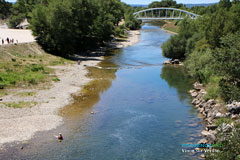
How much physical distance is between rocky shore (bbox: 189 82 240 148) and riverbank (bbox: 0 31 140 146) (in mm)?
16262

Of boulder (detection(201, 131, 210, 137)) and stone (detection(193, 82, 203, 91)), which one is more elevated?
stone (detection(193, 82, 203, 91))

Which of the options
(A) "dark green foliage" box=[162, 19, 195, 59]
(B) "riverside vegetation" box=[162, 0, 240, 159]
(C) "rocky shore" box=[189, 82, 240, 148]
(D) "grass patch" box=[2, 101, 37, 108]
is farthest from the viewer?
(A) "dark green foliage" box=[162, 19, 195, 59]

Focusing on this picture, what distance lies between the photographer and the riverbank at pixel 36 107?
30203 millimetres

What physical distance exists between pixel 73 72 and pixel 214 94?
28096 mm

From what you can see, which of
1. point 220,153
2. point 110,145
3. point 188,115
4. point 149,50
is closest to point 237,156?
point 220,153

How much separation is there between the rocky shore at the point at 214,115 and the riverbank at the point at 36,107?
16262mm

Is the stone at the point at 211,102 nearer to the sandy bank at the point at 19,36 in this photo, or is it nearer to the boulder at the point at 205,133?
the boulder at the point at 205,133

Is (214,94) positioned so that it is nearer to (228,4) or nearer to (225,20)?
(225,20)

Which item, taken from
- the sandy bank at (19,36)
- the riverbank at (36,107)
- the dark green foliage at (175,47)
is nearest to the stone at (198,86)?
the riverbank at (36,107)

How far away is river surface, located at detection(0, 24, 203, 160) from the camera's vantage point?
26469 millimetres

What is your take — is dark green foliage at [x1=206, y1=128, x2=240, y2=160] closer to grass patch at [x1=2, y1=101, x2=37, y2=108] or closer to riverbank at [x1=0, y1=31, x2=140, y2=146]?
riverbank at [x1=0, y1=31, x2=140, y2=146]

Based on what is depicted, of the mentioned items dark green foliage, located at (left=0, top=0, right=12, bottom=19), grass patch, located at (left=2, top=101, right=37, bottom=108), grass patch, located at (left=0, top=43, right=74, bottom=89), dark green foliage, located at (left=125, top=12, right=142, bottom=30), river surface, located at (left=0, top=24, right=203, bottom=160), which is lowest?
river surface, located at (left=0, top=24, right=203, bottom=160)

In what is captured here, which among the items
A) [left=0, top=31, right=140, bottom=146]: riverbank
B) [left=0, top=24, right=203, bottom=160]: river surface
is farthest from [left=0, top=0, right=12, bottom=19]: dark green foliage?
[left=0, top=24, right=203, bottom=160]: river surface

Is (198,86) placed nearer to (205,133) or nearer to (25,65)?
(205,133)
